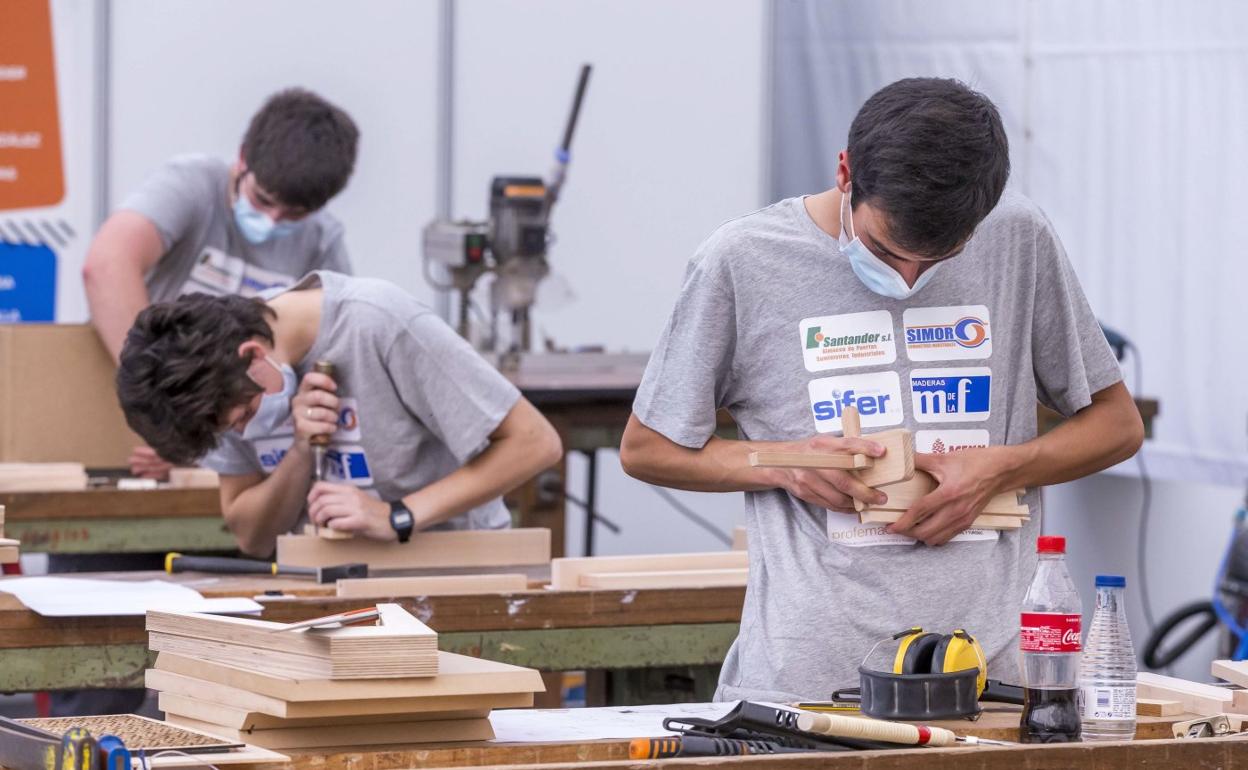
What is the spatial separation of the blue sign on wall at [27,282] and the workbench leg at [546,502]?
73.2 inches

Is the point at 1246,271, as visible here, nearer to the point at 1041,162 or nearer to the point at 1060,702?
the point at 1041,162

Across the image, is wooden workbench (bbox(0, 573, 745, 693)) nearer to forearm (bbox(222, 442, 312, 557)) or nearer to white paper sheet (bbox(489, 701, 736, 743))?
forearm (bbox(222, 442, 312, 557))

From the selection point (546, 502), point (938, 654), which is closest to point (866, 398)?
point (938, 654)

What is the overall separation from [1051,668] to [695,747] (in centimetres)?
39

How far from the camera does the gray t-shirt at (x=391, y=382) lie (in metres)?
2.73

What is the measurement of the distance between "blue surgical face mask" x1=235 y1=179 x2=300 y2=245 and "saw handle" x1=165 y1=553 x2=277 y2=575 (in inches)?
45.8

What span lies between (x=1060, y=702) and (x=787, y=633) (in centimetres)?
35

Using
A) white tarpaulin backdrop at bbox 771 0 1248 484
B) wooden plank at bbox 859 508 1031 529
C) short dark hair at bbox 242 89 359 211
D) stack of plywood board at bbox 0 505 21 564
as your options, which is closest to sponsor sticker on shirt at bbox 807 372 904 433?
wooden plank at bbox 859 508 1031 529

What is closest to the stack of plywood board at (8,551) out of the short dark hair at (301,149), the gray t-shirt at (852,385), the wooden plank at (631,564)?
the wooden plank at (631,564)

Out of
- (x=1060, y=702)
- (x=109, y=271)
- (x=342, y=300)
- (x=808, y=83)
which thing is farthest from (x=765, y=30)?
(x=1060, y=702)

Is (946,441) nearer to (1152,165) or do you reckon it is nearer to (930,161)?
(930,161)

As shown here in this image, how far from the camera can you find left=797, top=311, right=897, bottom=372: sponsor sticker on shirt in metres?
1.97

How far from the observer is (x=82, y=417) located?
12.6 feet

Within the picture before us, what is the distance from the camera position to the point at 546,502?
4.27 m
